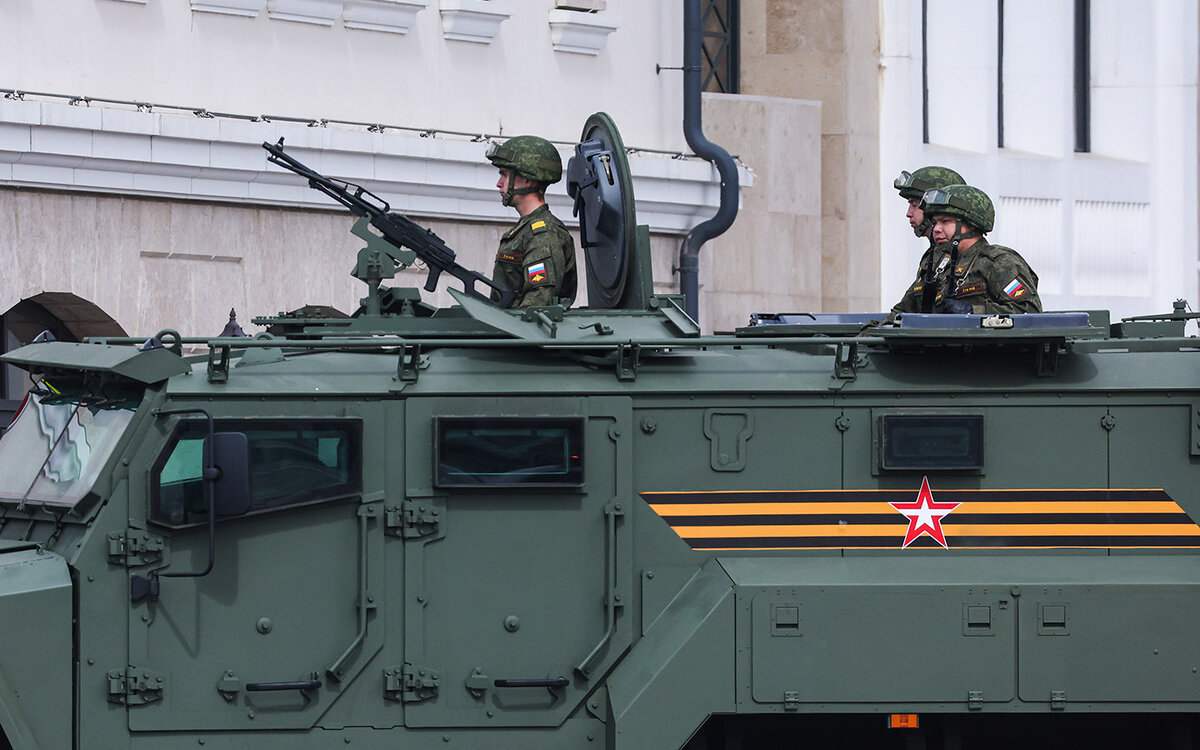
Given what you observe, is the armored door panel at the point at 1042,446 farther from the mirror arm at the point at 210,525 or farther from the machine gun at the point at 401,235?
the mirror arm at the point at 210,525

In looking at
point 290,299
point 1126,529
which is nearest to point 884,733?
point 1126,529

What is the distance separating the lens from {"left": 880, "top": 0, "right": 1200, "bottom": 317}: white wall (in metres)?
18.5

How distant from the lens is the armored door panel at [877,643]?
809 centimetres

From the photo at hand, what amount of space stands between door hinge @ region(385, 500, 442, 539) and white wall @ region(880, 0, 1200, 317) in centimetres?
1090

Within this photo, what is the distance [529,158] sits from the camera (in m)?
10.2

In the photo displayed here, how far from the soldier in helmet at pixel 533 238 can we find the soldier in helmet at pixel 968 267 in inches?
71.5

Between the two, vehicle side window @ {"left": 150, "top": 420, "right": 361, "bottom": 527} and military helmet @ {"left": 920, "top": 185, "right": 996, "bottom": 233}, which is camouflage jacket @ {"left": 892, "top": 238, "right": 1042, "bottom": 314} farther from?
vehicle side window @ {"left": 150, "top": 420, "right": 361, "bottom": 527}

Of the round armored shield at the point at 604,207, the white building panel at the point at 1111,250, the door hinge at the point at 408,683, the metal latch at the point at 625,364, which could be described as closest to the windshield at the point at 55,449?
the door hinge at the point at 408,683

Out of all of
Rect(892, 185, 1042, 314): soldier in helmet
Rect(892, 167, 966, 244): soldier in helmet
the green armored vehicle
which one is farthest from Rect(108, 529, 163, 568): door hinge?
Rect(892, 167, 966, 244): soldier in helmet

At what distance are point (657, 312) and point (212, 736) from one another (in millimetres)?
2880

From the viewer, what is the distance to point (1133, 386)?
28.0ft

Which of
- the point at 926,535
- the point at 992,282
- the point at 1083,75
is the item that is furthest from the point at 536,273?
the point at 1083,75

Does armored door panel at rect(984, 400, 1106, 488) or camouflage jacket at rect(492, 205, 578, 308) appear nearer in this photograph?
armored door panel at rect(984, 400, 1106, 488)

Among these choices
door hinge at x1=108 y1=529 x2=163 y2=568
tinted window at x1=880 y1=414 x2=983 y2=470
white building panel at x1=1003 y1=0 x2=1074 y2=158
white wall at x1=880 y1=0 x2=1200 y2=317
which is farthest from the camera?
white building panel at x1=1003 y1=0 x2=1074 y2=158
